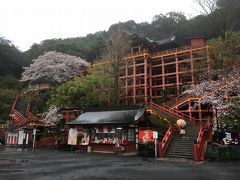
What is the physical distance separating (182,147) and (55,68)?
3262 centimetres

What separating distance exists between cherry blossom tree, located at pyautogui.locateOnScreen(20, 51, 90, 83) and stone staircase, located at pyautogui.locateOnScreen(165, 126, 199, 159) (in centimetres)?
2950

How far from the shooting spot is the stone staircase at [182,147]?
1747cm

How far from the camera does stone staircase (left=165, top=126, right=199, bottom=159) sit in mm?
17469

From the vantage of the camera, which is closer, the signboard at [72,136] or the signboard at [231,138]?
the signboard at [231,138]

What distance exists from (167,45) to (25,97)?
3448 centimetres

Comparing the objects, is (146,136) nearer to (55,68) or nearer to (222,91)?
(222,91)

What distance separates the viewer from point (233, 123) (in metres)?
19.2

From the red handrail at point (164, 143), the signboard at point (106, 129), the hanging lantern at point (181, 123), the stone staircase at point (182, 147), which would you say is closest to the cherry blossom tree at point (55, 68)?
the signboard at point (106, 129)

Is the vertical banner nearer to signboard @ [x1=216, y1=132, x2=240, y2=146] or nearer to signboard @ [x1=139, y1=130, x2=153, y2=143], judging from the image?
signboard @ [x1=139, y1=130, x2=153, y2=143]

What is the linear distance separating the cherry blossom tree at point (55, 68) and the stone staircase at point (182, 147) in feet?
96.8

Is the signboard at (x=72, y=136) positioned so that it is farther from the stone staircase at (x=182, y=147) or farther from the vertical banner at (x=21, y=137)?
the stone staircase at (x=182, y=147)

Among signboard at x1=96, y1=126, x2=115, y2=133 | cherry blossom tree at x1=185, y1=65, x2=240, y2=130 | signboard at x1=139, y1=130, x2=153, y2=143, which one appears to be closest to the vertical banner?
signboard at x1=96, y1=126, x2=115, y2=133

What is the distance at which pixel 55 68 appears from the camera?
4412 cm

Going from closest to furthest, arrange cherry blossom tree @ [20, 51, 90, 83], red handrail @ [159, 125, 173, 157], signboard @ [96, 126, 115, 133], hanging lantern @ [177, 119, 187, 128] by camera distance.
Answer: red handrail @ [159, 125, 173, 157]
signboard @ [96, 126, 115, 133]
hanging lantern @ [177, 119, 187, 128]
cherry blossom tree @ [20, 51, 90, 83]
